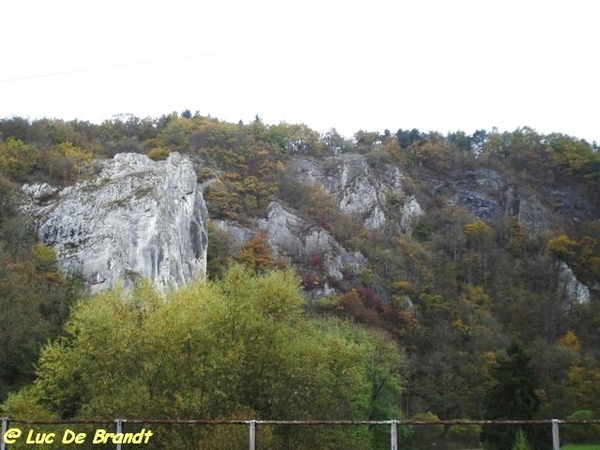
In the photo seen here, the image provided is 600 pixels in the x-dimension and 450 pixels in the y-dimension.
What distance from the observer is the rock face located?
5450cm

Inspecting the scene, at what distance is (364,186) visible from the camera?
12988 centimetres

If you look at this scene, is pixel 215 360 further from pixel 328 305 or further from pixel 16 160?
pixel 328 305

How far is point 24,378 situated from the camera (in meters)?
41.3

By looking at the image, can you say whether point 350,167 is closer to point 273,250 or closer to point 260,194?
point 260,194

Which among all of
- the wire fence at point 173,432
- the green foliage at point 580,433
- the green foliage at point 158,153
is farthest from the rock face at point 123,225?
the green foliage at point 158,153

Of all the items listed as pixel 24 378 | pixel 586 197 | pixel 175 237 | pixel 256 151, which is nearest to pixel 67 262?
pixel 175 237

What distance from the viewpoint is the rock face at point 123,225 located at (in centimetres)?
5450

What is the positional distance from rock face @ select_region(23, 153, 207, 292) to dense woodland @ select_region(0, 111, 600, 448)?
240 cm

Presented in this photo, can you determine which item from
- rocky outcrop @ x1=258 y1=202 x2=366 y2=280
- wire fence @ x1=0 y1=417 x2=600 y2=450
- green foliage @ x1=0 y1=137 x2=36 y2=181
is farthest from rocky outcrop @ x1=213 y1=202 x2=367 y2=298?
wire fence @ x1=0 y1=417 x2=600 y2=450

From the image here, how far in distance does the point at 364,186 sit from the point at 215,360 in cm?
10724

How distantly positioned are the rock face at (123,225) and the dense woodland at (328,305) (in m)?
2.40

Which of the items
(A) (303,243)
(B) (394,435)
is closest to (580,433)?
(B) (394,435)

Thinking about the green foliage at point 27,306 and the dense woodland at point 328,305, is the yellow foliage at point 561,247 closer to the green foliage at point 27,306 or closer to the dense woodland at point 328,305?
the dense woodland at point 328,305

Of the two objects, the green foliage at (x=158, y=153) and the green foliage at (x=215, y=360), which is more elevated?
the green foliage at (x=158, y=153)
